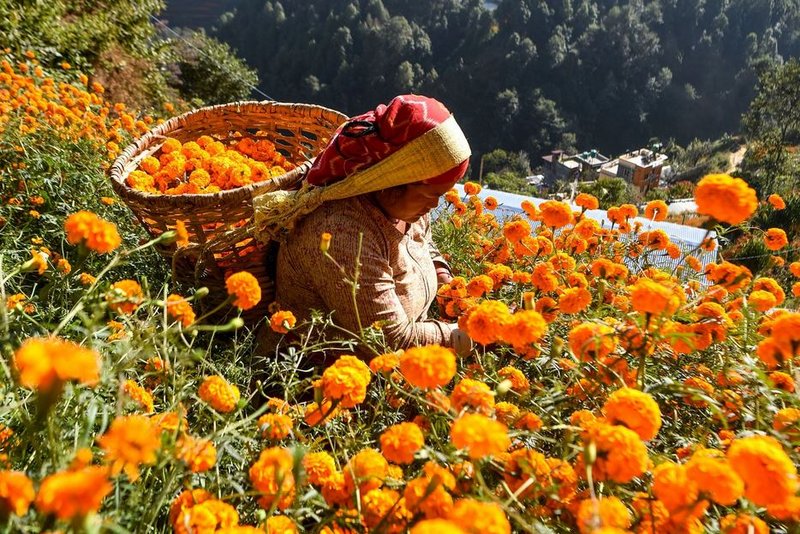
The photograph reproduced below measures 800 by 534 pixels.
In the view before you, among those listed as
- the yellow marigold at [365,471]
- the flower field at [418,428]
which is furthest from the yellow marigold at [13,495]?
the yellow marigold at [365,471]

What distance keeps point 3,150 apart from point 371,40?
4953 centimetres

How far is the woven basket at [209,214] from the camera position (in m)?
1.59

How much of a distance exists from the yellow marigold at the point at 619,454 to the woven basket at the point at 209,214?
98 cm

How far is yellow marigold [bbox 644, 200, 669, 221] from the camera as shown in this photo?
1845mm

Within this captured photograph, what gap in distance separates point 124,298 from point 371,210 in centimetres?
95

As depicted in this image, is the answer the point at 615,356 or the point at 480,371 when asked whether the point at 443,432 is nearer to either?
the point at 480,371

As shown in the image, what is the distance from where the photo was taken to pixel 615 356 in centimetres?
109

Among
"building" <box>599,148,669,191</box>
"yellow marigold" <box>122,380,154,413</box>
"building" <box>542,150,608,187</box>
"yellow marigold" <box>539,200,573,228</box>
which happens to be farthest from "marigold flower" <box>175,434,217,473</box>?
"building" <box>542,150,608,187</box>

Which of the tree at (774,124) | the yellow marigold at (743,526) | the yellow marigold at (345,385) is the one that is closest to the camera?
the yellow marigold at (743,526)

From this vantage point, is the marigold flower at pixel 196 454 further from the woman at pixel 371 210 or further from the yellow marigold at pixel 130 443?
the woman at pixel 371 210

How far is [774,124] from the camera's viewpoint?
25.9 metres

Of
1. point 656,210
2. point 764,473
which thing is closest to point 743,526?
point 764,473

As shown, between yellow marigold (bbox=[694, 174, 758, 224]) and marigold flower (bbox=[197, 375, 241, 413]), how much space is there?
2.73ft

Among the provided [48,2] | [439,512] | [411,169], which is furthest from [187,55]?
[439,512]
